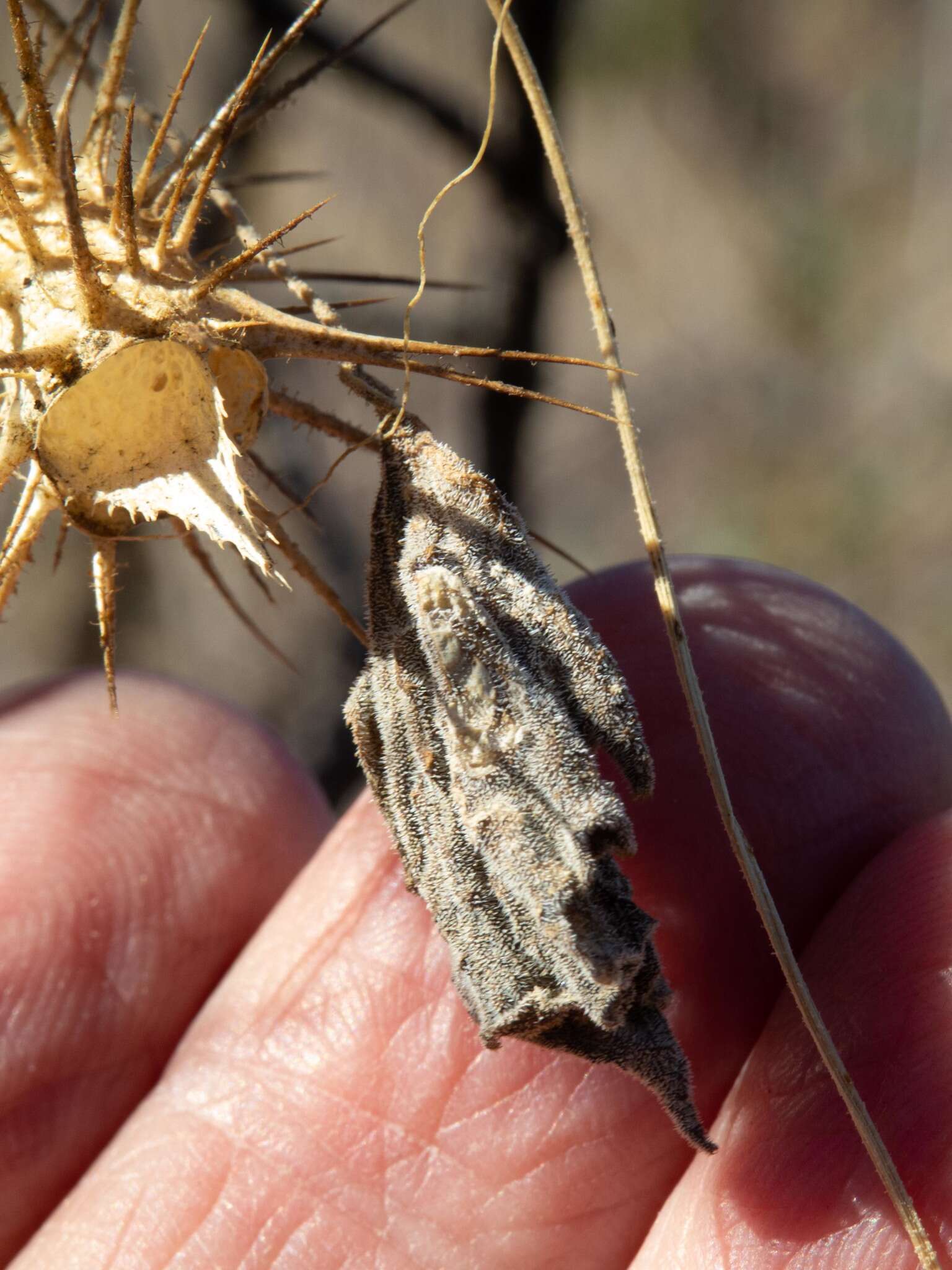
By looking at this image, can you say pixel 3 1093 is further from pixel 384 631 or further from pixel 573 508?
pixel 573 508

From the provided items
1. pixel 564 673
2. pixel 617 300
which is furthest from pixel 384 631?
pixel 617 300

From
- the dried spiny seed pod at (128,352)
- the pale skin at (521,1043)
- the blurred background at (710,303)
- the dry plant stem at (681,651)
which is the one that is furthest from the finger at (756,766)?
the blurred background at (710,303)

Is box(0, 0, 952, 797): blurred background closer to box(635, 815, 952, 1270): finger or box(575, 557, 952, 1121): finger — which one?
box(575, 557, 952, 1121): finger

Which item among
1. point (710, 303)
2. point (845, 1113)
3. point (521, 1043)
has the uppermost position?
point (710, 303)

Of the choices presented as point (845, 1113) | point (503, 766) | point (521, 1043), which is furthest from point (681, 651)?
point (521, 1043)

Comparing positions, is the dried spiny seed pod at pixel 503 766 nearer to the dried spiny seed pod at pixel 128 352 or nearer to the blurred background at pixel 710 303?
the dried spiny seed pod at pixel 128 352

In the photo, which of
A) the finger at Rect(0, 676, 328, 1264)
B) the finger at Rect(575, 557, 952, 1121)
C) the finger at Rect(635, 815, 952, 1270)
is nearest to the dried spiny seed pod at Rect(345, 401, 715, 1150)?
the finger at Rect(635, 815, 952, 1270)

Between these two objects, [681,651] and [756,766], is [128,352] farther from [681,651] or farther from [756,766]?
[756,766]
